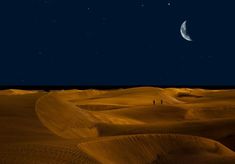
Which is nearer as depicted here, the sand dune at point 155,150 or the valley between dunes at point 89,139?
the valley between dunes at point 89,139

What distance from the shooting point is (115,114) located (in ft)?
49.0

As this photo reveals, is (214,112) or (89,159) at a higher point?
(214,112)

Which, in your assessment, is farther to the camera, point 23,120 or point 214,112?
point 214,112

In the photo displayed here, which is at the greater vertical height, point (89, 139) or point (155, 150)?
point (89, 139)

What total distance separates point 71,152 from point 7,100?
194 inches

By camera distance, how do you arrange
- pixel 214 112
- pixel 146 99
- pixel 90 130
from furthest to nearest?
pixel 146 99 < pixel 214 112 < pixel 90 130

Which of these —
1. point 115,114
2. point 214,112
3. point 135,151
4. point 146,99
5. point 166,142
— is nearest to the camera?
point 135,151

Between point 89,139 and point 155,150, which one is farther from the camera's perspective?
point 155,150

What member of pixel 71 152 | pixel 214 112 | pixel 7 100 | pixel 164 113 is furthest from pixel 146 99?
pixel 71 152

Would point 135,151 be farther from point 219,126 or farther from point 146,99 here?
point 146,99

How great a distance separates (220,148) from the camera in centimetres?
798

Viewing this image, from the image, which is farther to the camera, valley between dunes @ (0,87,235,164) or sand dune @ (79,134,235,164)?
sand dune @ (79,134,235,164)

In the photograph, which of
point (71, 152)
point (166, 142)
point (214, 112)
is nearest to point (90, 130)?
point (166, 142)

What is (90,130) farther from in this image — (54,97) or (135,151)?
(135,151)
